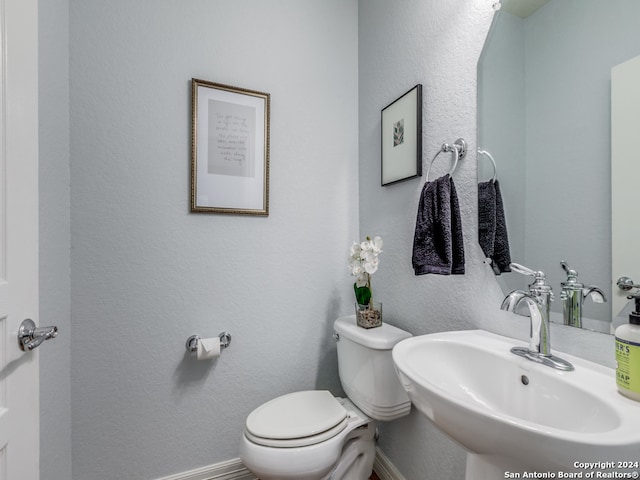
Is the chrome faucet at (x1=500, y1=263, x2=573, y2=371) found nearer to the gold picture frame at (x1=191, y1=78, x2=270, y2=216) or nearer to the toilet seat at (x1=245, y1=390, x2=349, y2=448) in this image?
the toilet seat at (x1=245, y1=390, x2=349, y2=448)

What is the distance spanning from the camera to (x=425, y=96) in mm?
1155

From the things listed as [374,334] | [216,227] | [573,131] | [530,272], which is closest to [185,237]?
[216,227]

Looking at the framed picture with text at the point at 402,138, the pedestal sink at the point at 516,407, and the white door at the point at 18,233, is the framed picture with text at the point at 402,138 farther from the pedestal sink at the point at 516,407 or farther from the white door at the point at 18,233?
the white door at the point at 18,233

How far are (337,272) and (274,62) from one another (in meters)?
1.11

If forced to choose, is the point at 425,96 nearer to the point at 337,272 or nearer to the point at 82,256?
the point at 337,272

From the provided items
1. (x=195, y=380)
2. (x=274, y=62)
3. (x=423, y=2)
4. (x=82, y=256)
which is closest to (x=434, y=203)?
(x=423, y=2)

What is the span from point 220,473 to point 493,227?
60.8 inches

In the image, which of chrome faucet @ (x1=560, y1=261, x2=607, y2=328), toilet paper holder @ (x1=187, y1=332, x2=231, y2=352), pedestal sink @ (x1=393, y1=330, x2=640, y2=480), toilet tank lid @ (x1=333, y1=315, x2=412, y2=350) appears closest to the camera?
pedestal sink @ (x1=393, y1=330, x2=640, y2=480)

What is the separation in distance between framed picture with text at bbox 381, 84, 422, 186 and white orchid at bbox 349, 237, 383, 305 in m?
0.31

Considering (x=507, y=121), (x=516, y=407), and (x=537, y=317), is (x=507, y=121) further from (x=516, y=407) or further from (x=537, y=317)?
(x=516, y=407)

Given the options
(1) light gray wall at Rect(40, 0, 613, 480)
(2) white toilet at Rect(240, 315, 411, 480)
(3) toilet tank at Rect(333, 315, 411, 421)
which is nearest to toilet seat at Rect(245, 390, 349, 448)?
(2) white toilet at Rect(240, 315, 411, 480)

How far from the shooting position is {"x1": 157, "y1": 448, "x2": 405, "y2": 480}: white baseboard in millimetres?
1273

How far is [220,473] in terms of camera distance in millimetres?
1323

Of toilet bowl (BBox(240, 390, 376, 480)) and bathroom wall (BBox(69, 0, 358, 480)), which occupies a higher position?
bathroom wall (BBox(69, 0, 358, 480))
